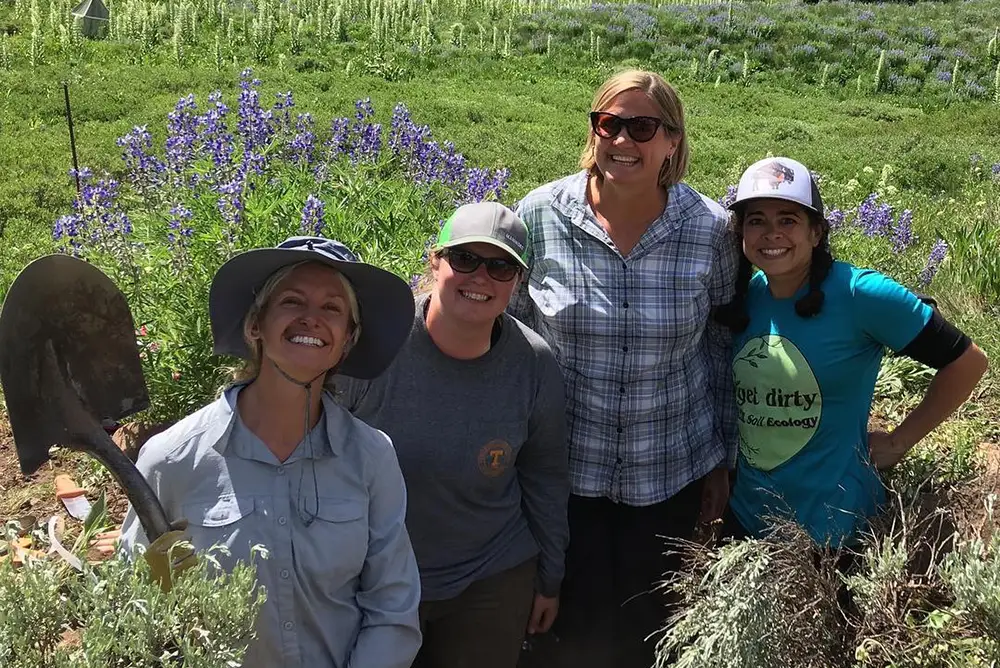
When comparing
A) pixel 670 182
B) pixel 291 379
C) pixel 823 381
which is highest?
pixel 670 182

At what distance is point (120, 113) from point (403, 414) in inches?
406

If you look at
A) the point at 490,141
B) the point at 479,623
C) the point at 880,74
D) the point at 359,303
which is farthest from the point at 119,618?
the point at 880,74

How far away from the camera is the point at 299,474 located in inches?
82.2

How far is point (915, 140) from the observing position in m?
13.6

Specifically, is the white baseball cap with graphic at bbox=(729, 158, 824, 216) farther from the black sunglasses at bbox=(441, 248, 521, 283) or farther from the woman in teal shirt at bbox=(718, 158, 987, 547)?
the black sunglasses at bbox=(441, 248, 521, 283)

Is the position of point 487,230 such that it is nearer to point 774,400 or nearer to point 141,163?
point 774,400

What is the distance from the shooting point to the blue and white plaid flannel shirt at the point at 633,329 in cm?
288

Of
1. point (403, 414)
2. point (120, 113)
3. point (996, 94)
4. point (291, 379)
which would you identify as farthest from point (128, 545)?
point (996, 94)

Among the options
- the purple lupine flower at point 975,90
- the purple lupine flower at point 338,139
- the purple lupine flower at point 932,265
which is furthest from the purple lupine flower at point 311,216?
the purple lupine flower at point 975,90

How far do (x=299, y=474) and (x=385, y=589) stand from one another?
1.13 feet

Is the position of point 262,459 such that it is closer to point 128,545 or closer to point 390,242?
point 128,545

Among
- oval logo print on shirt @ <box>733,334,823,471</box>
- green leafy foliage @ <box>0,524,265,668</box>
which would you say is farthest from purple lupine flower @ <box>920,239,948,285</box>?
green leafy foliage @ <box>0,524,265,668</box>

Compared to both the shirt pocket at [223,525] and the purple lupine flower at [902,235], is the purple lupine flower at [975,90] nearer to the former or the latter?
the purple lupine flower at [902,235]

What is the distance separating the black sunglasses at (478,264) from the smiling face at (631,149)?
1.79ft
